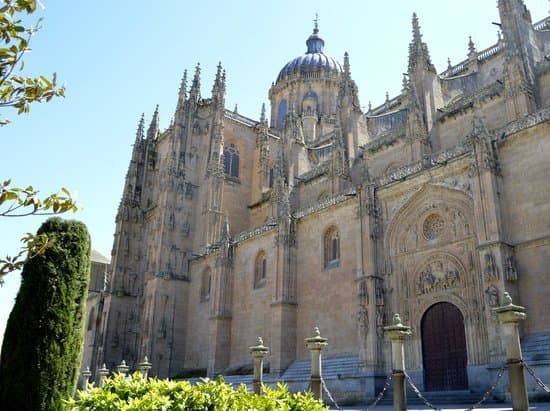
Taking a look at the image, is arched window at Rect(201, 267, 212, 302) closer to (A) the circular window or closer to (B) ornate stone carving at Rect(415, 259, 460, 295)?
(B) ornate stone carving at Rect(415, 259, 460, 295)

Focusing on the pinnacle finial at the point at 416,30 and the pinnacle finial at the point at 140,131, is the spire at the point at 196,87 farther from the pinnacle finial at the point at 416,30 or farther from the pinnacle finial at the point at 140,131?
the pinnacle finial at the point at 416,30

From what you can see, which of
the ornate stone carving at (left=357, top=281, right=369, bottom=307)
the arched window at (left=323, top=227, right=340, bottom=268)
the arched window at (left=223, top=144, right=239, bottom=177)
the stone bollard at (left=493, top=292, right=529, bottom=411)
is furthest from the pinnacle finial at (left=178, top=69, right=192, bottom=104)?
the stone bollard at (left=493, top=292, right=529, bottom=411)

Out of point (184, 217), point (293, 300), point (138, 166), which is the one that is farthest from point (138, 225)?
point (293, 300)

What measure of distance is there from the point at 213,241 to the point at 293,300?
1088 cm

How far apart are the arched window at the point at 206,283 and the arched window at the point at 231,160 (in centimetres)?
858

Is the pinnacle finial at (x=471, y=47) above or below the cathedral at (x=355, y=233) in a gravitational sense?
above

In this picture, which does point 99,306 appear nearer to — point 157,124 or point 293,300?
point 157,124

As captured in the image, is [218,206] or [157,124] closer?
[218,206]

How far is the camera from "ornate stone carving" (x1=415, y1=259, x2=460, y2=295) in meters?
17.5

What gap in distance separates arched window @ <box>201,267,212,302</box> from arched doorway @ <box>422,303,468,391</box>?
16.6 metres

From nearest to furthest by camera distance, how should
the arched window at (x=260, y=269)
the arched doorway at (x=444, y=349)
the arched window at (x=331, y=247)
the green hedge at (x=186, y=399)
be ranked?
the green hedge at (x=186, y=399) → the arched doorway at (x=444, y=349) → the arched window at (x=331, y=247) → the arched window at (x=260, y=269)

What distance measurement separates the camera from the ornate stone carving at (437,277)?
1753 centimetres

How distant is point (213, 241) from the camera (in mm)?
33094

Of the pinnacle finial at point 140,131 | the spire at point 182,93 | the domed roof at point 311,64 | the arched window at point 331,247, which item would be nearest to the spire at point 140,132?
the pinnacle finial at point 140,131
